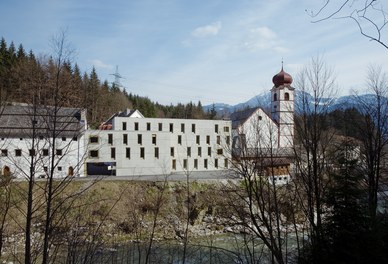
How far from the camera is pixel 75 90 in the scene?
305 inches

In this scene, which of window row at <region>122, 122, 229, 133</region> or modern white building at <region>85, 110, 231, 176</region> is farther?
window row at <region>122, 122, 229, 133</region>

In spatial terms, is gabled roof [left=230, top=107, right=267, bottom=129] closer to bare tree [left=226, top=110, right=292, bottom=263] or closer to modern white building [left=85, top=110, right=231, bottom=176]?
modern white building [left=85, top=110, right=231, bottom=176]

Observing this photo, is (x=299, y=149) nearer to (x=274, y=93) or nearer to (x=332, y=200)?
(x=332, y=200)

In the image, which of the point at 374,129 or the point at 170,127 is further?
the point at 170,127

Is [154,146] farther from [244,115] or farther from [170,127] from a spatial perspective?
[244,115]

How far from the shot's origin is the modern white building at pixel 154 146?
120 feet

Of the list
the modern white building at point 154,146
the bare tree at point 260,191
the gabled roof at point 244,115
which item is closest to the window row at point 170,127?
the modern white building at point 154,146

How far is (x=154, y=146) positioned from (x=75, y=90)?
103ft

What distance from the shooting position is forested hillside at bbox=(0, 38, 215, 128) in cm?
708

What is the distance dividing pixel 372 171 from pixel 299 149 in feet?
8.54

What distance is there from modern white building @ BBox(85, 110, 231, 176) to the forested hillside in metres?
2.99

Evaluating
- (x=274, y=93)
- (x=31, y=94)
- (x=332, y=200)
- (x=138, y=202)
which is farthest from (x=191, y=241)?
(x=274, y=93)

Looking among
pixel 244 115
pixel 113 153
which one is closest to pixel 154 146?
pixel 113 153

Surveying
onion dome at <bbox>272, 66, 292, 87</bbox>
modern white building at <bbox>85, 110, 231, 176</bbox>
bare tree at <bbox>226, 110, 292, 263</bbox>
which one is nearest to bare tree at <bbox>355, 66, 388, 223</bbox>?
bare tree at <bbox>226, 110, 292, 263</bbox>
